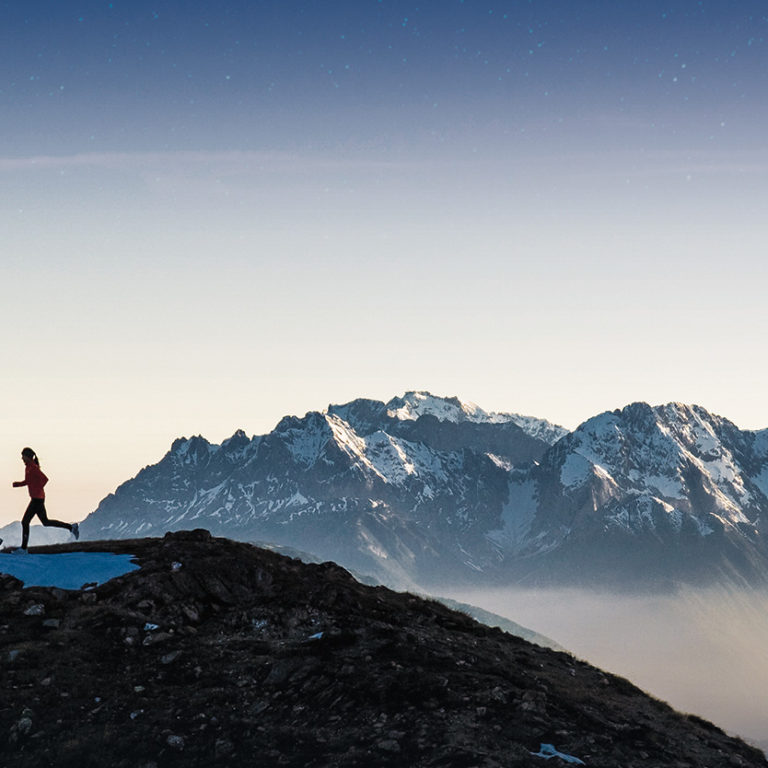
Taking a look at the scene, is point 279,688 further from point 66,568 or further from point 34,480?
point 34,480

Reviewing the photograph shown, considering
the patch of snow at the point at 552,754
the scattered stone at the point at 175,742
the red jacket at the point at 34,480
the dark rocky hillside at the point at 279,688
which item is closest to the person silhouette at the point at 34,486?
the red jacket at the point at 34,480

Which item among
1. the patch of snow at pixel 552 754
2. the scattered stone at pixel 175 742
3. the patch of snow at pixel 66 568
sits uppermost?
the patch of snow at pixel 66 568

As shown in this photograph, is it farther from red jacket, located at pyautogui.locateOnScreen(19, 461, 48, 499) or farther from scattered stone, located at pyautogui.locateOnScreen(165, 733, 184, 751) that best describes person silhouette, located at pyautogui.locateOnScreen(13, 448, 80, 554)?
scattered stone, located at pyautogui.locateOnScreen(165, 733, 184, 751)

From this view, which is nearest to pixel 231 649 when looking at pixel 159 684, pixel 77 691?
pixel 159 684

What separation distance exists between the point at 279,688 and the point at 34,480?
1726cm

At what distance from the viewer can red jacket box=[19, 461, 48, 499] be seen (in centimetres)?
3934

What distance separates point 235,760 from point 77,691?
6.59 meters

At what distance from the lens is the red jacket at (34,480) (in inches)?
1549

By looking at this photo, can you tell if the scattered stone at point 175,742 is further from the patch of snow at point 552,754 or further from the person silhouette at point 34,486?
the person silhouette at point 34,486

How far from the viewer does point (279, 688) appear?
28.6 m

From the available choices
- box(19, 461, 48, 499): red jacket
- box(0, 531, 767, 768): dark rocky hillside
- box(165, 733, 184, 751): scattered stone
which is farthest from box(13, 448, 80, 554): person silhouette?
box(165, 733, 184, 751): scattered stone

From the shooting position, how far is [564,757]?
24484 millimetres

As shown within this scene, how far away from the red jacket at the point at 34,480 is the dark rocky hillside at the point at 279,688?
4.24 metres

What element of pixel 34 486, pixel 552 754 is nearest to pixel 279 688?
pixel 552 754
